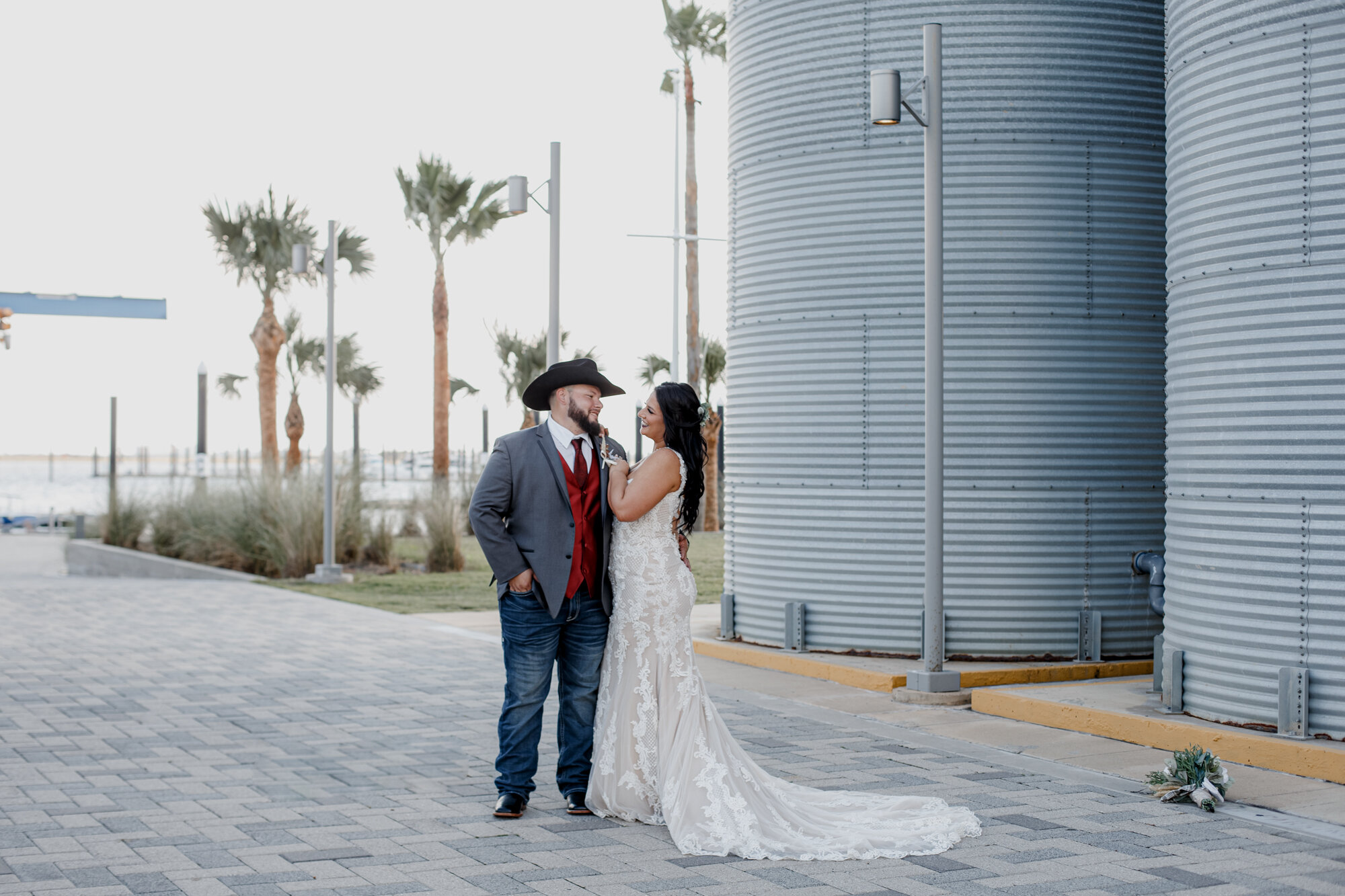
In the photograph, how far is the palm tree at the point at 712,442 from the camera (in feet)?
112

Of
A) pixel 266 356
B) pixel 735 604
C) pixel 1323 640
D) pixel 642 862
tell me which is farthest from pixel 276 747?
pixel 266 356

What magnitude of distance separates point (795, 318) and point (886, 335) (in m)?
0.83

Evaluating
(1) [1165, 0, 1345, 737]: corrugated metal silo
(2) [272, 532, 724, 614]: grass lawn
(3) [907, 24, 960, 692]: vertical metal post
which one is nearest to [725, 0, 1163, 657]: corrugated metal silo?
(3) [907, 24, 960, 692]: vertical metal post

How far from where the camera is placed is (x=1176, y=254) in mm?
8352

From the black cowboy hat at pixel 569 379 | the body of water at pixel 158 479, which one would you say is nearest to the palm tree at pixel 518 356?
the body of water at pixel 158 479

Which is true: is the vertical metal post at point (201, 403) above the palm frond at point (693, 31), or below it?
below

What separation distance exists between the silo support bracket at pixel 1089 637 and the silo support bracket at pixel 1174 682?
2098 mm

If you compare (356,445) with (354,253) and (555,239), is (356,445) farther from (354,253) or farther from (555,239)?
(555,239)

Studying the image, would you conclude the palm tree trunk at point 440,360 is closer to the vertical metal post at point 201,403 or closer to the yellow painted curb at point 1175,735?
the vertical metal post at point 201,403

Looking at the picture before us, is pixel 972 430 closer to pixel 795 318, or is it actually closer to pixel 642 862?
pixel 795 318

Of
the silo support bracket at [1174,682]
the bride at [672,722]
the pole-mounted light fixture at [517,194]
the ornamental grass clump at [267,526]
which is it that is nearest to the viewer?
the bride at [672,722]

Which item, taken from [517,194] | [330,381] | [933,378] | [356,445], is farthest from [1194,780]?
[356,445]

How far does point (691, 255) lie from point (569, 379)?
31.0 metres

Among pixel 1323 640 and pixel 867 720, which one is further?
pixel 867 720
